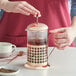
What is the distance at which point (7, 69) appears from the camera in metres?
1.26

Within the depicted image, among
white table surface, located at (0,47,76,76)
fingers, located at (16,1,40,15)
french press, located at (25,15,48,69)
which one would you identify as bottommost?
white table surface, located at (0,47,76,76)

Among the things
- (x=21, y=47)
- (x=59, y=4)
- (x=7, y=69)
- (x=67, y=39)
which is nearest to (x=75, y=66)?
(x=67, y=39)

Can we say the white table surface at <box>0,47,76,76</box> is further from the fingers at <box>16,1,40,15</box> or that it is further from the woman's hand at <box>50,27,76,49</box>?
the fingers at <box>16,1,40,15</box>

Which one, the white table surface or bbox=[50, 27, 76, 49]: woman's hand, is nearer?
the white table surface

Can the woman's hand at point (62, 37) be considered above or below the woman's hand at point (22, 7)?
below

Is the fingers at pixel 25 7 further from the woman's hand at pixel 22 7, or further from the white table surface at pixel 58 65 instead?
the white table surface at pixel 58 65

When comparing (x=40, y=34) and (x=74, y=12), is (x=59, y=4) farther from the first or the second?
(x=40, y=34)

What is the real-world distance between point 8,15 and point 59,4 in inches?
13.8

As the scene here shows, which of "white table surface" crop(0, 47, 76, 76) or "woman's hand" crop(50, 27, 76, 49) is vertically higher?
"woman's hand" crop(50, 27, 76, 49)

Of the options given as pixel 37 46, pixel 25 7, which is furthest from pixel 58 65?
pixel 25 7

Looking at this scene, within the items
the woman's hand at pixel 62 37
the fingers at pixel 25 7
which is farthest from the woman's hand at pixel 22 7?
the woman's hand at pixel 62 37

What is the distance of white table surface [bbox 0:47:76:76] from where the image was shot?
49.1 inches

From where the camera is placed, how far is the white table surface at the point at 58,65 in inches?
49.1

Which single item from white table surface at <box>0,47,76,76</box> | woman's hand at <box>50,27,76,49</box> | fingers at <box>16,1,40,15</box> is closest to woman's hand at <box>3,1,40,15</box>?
fingers at <box>16,1,40,15</box>
